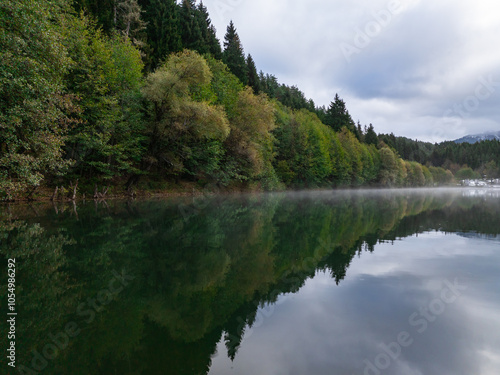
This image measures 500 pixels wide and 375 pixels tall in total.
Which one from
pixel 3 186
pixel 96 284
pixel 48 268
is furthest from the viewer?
pixel 3 186

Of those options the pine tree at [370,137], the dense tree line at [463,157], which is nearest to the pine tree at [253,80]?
the pine tree at [370,137]

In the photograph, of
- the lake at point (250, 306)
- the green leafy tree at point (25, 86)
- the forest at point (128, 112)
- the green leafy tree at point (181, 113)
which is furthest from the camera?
the green leafy tree at point (181, 113)

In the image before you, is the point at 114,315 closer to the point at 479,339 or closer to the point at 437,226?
the point at 479,339

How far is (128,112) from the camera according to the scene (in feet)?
92.6

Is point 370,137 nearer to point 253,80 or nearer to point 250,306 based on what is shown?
point 253,80

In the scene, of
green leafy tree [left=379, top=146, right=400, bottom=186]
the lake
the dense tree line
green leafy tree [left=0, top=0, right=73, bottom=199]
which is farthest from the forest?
the dense tree line

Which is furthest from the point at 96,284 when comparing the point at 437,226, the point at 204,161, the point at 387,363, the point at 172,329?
the point at 204,161

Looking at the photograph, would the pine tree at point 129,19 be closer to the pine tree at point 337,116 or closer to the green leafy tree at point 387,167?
the pine tree at point 337,116

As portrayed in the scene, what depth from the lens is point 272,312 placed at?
489cm

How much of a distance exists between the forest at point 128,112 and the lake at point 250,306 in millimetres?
7501

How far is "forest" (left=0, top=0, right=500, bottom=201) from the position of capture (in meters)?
13.8

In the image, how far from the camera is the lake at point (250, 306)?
349 centimetres

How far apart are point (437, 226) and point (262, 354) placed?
45.0 ft

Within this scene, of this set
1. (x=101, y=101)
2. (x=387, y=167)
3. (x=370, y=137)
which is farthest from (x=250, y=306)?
(x=370, y=137)
